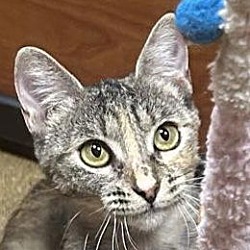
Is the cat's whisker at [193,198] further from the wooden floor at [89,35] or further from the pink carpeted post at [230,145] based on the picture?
the wooden floor at [89,35]

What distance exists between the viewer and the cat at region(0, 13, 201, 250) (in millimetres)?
1078

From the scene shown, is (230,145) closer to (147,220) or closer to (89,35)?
(147,220)

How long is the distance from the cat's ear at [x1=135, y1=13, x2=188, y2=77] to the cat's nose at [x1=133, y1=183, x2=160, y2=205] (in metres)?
0.20

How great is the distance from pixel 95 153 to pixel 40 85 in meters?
0.14

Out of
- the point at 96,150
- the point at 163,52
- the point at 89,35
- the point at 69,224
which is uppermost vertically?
the point at 89,35

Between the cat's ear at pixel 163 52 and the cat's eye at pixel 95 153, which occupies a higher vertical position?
the cat's ear at pixel 163 52

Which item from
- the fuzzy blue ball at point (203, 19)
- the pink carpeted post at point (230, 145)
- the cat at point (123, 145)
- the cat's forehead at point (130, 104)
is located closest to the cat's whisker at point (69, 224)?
the cat at point (123, 145)

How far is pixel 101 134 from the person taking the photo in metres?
1.13

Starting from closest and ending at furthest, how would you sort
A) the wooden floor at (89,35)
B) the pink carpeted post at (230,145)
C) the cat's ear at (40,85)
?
1. the pink carpeted post at (230,145)
2. the cat's ear at (40,85)
3. the wooden floor at (89,35)

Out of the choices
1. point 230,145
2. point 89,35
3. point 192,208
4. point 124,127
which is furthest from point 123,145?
point 89,35

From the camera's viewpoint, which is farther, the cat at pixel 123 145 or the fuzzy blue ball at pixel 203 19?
the cat at pixel 123 145

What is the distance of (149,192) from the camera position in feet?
3.42

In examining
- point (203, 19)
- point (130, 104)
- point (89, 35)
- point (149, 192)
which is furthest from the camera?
point (89, 35)

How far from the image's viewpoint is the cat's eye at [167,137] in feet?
3.64
